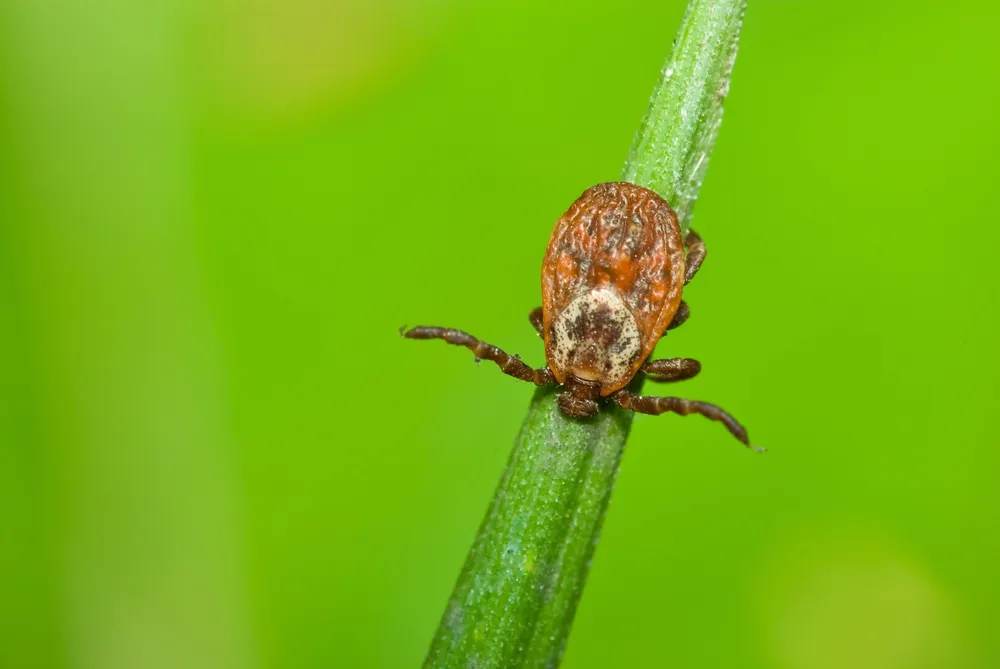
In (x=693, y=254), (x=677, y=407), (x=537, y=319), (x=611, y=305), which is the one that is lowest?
(x=677, y=407)

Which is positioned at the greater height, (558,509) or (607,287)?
(607,287)

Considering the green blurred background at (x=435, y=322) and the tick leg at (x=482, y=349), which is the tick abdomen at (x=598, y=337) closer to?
the tick leg at (x=482, y=349)

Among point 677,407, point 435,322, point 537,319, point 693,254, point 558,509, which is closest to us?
point 558,509

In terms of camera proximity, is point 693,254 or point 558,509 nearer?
point 558,509

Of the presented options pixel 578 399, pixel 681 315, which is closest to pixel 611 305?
pixel 681 315

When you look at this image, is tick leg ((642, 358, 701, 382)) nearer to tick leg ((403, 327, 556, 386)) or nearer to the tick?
the tick

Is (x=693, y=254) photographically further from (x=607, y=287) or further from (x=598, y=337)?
(x=598, y=337)

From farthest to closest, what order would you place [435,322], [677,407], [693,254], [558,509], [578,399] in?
[435,322] → [693,254] → [677,407] → [578,399] → [558,509]
